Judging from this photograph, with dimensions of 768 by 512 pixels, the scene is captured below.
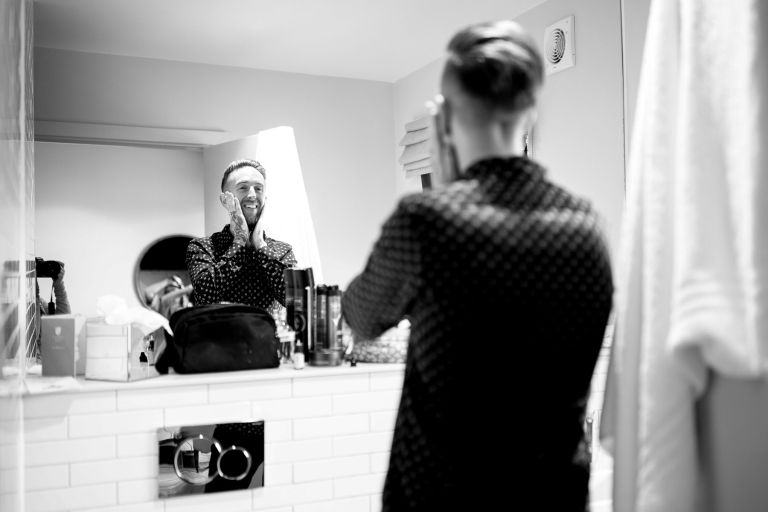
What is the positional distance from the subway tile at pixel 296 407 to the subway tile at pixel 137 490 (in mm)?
255

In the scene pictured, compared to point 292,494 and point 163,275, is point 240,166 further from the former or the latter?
point 292,494

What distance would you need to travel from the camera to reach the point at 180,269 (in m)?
1.94

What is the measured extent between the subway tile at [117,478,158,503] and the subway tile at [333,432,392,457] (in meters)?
0.38

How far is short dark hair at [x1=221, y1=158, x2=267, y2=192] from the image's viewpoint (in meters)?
2.00

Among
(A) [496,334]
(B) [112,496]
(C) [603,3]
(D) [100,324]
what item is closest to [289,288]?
(D) [100,324]

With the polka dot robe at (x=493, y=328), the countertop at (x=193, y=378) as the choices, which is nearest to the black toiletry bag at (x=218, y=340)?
the countertop at (x=193, y=378)

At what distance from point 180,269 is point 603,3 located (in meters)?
1.42

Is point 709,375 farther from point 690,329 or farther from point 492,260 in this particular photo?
point 492,260

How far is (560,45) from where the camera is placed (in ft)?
6.61

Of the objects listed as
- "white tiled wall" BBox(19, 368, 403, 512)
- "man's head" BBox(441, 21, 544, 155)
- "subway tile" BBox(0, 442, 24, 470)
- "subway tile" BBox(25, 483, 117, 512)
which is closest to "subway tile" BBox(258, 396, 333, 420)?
"white tiled wall" BBox(19, 368, 403, 512)

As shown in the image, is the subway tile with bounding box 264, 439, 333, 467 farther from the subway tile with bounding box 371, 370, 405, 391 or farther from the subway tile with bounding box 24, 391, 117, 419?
the subway tile with bounding box 24, 391, 117, 419

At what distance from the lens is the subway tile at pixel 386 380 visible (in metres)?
1.54

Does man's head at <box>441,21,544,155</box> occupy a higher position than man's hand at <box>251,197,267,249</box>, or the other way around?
man's head at <box>441,21,544,155</box>

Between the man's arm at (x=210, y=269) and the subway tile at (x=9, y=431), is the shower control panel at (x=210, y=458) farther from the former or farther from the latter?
the man's arm at (x=210, y=269)
